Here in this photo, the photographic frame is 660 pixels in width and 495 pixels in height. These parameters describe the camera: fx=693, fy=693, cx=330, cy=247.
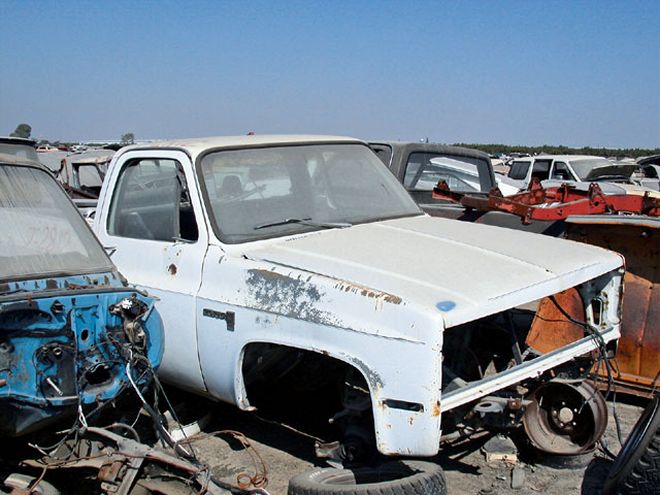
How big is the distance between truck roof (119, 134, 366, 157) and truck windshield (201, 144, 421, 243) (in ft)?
0.17

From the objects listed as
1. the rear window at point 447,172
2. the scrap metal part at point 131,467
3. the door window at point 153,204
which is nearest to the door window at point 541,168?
the rear window at point 447,172

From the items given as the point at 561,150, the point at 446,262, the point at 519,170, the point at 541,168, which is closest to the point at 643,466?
the point at 446,262

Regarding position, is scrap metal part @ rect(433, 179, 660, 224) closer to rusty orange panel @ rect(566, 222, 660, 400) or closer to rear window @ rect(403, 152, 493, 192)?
rear window @ rect(403, 152, 493, 192)

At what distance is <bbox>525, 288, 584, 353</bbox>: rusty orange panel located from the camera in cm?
428

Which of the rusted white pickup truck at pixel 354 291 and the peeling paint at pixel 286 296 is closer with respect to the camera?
the rusted white pickup truck at pixel 354 291

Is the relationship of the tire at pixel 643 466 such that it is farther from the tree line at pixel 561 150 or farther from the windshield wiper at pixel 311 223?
the tree line at pixel 561 150

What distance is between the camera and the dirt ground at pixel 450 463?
373 cm

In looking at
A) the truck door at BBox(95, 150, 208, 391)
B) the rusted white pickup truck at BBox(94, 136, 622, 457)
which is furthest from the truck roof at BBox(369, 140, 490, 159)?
the truck door at BBox(95, 150, 208, 391)

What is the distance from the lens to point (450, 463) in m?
3.95

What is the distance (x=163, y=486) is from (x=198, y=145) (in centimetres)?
216

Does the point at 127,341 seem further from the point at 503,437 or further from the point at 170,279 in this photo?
the point at 503,437

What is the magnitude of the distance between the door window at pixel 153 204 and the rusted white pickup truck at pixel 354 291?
11 millimetres

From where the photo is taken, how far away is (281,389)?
13.7 ft

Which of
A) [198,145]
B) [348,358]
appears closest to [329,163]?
[198,145]
